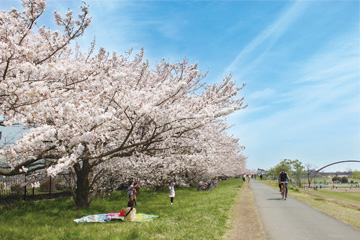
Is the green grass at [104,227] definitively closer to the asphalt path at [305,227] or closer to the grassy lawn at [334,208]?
the asphalt path at [305,227]

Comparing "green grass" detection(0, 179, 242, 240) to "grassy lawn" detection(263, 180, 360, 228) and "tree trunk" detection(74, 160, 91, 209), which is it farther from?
"grassy lawn" detection(263, 180, 360, 228)

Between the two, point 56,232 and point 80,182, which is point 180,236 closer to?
point 56,232

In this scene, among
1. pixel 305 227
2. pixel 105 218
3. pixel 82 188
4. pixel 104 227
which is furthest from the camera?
pixel 82 188

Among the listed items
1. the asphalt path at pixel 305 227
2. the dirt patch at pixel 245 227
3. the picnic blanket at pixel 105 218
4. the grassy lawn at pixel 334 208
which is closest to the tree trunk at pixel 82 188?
the picnic blanket at pixel 105 218

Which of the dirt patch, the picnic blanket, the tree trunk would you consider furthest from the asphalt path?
the tree trunk

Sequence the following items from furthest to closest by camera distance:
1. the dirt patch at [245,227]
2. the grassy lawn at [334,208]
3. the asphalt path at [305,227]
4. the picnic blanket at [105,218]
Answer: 1. the grassy lawn at [334,208]
2. the picnic blanket at [105,218]
3. the dirt patch at [245,227]
4. the asphalt path at [305,227]

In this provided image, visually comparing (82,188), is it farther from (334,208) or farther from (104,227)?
(334,208)

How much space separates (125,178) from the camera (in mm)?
17625

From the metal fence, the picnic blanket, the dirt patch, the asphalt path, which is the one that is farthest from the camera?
the metal fence

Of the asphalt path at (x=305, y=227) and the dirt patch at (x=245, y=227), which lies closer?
the asphalt path at (x=305, y=227)

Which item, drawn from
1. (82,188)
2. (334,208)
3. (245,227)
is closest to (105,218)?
(82,188)

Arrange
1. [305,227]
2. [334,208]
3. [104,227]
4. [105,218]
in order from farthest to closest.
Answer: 1. [334,208]
2. [105,218]
3. [104,227]
4. [305,227]

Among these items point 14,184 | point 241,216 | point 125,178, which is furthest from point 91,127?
point 125,178

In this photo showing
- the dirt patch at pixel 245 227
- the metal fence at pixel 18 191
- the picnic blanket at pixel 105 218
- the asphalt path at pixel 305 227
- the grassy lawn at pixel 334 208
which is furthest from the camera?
the metal fence at pixel 18 191
